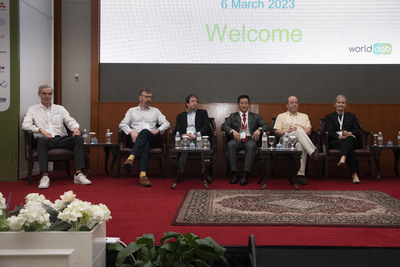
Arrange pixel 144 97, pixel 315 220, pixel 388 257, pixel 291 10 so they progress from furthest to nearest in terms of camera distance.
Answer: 1. pixel 291 10
2. pixel 144 97
3. pixel 315 220
4. pixel 388 257

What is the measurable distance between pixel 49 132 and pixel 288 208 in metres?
3.26

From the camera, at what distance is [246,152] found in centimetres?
534

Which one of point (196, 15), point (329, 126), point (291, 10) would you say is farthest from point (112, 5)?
point (329, 126)

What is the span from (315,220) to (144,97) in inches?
131

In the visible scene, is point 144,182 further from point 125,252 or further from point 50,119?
point 125,252

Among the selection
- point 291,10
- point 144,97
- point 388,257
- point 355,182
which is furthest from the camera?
point 291,10

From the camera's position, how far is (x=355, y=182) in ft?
17.5

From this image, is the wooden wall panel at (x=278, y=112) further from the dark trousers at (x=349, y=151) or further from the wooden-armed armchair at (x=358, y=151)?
the dark trousers at (x=349, y=151)

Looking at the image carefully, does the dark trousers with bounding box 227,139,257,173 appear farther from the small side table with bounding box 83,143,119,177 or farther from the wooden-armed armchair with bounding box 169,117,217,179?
the small side table with bounding box 83,143,119,177

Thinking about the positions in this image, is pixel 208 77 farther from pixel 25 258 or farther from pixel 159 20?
pixel 25 258

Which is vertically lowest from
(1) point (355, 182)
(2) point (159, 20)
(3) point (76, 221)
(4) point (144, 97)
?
(1) point (355, 182)

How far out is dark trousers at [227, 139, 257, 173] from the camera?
5273mm

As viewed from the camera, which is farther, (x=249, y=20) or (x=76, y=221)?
(x=249, y=20)

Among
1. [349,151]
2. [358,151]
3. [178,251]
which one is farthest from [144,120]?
[178,251]
